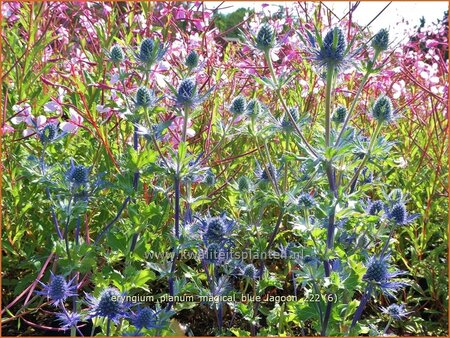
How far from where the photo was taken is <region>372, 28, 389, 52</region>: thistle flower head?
4.46ft

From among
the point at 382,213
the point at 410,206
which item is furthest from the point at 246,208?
the point at 410,206

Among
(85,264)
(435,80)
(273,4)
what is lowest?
(85,264)

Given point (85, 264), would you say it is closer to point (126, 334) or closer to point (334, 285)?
point (126, 334)

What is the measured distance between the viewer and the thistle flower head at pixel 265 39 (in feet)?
4.75

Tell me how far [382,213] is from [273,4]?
1.83 meters

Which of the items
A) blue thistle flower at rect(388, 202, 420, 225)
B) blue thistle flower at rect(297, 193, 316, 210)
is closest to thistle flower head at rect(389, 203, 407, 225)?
blue thistle flower at rect(388, 202, 420, 225)

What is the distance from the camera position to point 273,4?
2959mm

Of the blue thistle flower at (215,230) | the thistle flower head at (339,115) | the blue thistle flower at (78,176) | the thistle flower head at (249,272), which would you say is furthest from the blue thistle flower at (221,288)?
the thistle flower head at (339,115)

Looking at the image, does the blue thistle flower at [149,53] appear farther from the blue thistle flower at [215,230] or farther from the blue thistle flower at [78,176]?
the blue thistle flower at [215,230]

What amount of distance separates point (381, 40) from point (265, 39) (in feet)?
1.08

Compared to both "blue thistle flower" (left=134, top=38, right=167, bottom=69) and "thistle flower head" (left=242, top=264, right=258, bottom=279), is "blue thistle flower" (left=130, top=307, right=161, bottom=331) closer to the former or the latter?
"thistle flower head" (left=242, top=264, right=258, bottom=279)

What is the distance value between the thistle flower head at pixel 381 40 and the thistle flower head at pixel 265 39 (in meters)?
0.29

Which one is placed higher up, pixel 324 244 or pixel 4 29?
pixel 4 29

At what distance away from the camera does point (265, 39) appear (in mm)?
1449
